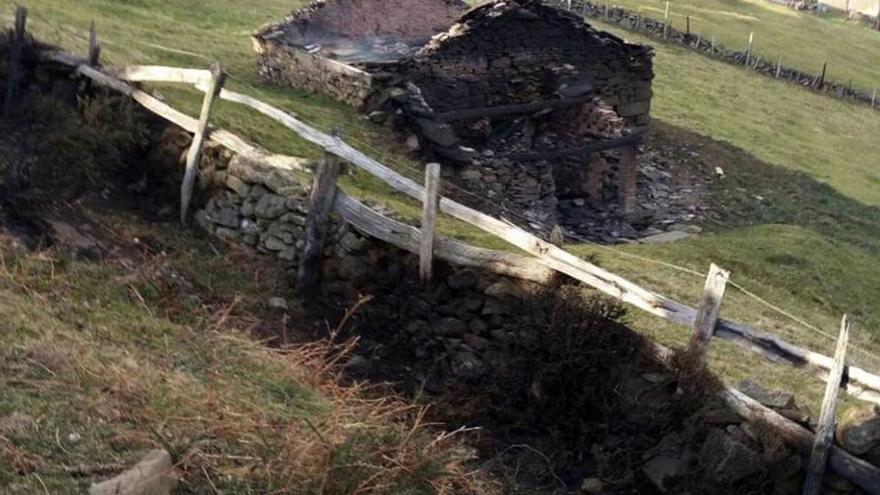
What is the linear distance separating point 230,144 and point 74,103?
7.84 feet

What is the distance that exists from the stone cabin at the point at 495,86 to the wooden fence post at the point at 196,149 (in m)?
5.31

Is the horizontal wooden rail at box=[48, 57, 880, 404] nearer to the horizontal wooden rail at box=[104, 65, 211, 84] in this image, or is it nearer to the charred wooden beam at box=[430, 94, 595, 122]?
the horizontal wooden rail at box=[104, 65, 211, 84]

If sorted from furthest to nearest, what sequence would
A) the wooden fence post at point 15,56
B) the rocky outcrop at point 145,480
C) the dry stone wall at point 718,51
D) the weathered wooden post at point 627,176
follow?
1. the dry stone wall at point 718,51
2. the weathered wooden post at point 627,176
3. the wooden fence post at point 15,56
4. the rocky outcrop at point 145,480

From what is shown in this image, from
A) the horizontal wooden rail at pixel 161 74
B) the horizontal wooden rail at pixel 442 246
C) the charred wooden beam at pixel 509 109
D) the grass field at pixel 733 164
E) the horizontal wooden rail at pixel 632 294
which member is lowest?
the grass field at pixel 733 164

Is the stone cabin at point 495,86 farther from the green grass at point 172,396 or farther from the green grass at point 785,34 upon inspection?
the green grass at point 785,34

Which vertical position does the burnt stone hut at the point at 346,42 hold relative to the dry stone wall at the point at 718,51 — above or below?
above

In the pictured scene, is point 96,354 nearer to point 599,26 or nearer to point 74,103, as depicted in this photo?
point 74,103

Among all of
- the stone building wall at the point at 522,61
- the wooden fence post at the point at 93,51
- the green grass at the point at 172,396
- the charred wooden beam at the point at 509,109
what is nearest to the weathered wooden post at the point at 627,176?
the stone building wall at the point at 522,61

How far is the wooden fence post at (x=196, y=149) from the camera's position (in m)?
10.4

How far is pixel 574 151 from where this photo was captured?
18.0 metres

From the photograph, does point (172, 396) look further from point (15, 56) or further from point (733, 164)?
point (733, 164)

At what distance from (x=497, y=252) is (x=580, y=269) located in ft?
3.07

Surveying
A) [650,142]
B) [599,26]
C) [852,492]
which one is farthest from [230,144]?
[599,26]

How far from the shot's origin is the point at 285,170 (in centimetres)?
1021
